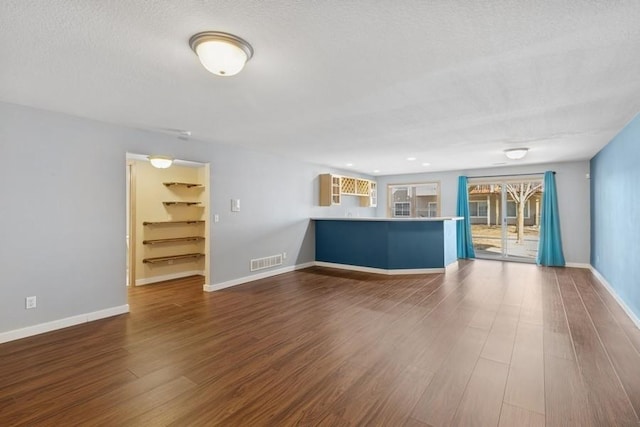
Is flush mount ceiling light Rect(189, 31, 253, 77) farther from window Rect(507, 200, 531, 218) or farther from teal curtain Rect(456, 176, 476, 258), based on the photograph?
window Rect(507, 200, 531, 218)

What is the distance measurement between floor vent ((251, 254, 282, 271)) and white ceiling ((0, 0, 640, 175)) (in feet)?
7.92

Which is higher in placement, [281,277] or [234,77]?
[234,77]

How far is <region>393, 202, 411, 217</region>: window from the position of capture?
916 centimetres

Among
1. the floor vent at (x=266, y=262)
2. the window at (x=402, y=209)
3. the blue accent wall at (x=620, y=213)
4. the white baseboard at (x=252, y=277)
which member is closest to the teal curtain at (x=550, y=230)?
the blue accent wall at (x=620, y=213)

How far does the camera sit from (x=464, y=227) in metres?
7.69

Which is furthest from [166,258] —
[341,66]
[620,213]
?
[620,213]

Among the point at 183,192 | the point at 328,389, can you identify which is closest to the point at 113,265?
the point at 183,192

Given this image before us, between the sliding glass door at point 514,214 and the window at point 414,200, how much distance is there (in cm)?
117

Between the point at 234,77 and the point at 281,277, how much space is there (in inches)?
156

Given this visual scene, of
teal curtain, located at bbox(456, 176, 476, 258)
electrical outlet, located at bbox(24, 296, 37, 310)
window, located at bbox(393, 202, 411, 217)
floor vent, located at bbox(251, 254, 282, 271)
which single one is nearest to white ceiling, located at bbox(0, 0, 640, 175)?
electrical outlet, located at bbox(24, 296, 37, 310)

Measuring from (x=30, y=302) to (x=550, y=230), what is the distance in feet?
29.0

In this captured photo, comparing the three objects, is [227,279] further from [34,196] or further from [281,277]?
[34,196]

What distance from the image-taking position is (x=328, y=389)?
2129mm

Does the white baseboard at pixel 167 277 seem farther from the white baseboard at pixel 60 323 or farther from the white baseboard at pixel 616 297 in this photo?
the white baseboard at pixel 616 297
